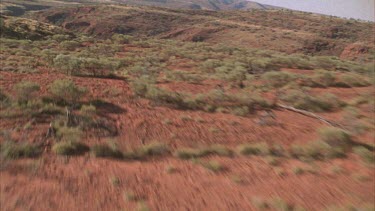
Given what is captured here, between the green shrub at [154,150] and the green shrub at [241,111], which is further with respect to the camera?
the green shrub at [241,111]

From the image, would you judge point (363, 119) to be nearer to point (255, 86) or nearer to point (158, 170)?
point (255, 86)

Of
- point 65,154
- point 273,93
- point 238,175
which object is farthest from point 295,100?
point 65,154

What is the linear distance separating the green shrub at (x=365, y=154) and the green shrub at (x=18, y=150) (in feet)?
26.4

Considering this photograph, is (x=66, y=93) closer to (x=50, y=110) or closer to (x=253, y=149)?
(x=50, y=110)

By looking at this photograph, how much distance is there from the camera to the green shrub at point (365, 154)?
345 inches

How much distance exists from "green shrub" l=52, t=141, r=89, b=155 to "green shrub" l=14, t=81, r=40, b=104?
13.3 ft

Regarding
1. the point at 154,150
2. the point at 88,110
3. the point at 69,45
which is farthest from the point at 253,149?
the point at 69,45

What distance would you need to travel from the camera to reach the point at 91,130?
32.8ft

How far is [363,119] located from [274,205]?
298 inches

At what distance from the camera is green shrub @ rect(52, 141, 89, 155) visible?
8452mm

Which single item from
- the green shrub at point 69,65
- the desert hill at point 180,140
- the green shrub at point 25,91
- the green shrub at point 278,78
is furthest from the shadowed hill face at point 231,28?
the green shrub at point 25,91

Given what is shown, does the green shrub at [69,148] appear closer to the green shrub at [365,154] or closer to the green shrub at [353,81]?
the green shrub at [365,154]

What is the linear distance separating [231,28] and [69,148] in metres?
56.4

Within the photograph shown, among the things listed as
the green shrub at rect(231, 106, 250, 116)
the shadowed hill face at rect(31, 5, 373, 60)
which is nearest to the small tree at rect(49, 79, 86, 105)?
the green shrub at rect(231, 106, 250, 116)
